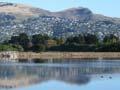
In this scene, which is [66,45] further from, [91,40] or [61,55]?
[91,40]

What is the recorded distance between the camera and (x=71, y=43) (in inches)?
5276

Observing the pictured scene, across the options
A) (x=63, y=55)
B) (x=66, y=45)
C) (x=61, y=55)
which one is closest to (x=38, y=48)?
(x=61, y=55)

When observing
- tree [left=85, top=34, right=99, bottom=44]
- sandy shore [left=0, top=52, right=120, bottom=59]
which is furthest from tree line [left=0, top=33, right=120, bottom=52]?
sandy shore [left=0, top=52, right=120, bottom=59]

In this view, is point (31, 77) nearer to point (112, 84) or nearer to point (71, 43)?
point (112, 84)

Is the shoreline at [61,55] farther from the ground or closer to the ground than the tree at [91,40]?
farther from the ground

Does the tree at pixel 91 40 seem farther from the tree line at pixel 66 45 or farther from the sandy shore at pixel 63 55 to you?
the sandy shore at pixel 63 55

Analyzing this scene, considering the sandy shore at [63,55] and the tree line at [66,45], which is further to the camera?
the tree line at [66,45]

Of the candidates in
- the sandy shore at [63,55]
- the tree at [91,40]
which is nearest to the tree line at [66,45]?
the tree at [91,40]

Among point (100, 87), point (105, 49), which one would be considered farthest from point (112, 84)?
point (105, 49)

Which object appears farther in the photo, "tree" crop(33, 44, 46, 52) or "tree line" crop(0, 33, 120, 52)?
"tree" crop(33, 44, 46, 52)

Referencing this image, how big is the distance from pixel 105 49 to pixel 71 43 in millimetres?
14007

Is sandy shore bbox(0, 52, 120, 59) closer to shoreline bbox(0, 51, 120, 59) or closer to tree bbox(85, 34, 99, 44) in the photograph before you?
shoreline bbox(0, 51, 120, 59)

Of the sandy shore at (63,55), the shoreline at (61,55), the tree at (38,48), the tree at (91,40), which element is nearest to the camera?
the shoreline at (61,55)

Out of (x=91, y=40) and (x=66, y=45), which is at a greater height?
(x=66, y=45)
